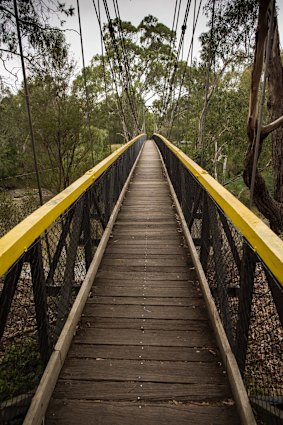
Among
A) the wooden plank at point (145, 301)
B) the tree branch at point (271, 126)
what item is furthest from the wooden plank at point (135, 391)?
the tree branch at point (271, 126)

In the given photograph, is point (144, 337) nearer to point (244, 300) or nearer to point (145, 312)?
point (145, 312)

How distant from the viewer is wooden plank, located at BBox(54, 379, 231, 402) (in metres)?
1.61

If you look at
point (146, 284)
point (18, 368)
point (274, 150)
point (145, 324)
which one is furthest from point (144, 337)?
point (274, 150)

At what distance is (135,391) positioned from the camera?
1.65 metres

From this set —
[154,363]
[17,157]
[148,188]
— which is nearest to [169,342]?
[154,363]

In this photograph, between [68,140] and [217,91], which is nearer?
[68,140]

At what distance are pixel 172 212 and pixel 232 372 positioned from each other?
3154 mm

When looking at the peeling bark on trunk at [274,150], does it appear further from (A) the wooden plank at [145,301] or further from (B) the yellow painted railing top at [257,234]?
(B) the yellow painted railing top at [257,234]

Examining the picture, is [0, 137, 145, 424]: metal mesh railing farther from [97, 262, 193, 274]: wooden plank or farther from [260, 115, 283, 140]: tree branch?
[260, 115, 283, 140]: tree branch

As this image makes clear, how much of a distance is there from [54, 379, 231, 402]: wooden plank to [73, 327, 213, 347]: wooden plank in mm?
308

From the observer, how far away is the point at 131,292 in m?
2.57

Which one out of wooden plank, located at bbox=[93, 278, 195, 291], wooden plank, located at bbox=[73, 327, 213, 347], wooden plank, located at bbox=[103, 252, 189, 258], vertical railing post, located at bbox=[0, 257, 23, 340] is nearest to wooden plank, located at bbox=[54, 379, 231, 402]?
wooden plank, located at bbox=[73, 327, 213, 347]

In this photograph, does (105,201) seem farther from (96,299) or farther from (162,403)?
(162,403)

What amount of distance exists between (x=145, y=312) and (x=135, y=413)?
82 centimetres
